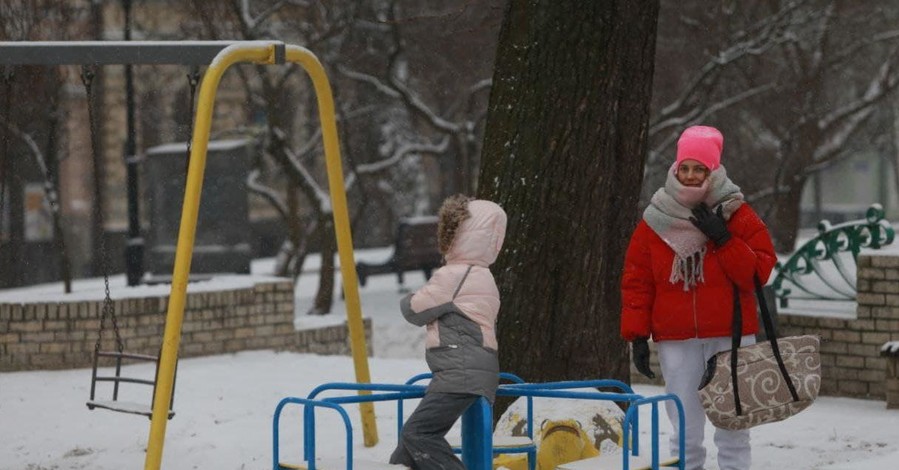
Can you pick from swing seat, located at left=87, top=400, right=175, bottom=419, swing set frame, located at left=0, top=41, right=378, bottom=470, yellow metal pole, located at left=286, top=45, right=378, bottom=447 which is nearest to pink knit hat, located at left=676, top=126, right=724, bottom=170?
swing set frame, located at left=0, top=41, right=378, bottom=470

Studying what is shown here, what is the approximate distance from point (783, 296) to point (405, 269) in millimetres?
13090

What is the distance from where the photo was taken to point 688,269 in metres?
5.99

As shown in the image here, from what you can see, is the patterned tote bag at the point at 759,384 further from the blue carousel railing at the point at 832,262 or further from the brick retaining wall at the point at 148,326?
the brick retaining wall at the point at 148,326

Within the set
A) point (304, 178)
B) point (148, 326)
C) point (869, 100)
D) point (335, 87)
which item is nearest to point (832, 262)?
point (148, 326)

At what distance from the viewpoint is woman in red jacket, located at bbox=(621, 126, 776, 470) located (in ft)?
19.4

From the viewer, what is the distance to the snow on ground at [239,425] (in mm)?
8375

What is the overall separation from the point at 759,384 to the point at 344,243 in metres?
3.02

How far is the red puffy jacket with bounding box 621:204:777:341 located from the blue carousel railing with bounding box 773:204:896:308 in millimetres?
5570

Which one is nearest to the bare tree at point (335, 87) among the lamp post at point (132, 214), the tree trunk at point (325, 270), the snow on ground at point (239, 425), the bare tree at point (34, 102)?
the tree trunk at point (325, 270)

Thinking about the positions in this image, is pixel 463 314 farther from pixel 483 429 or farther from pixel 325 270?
pixel 325 270

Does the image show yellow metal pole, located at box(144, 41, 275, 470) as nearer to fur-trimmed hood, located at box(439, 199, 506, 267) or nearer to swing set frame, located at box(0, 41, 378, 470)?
swing set frame, located at box(0, 41, 378, 470)

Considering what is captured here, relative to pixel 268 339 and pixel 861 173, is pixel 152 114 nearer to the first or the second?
pixel 268 339

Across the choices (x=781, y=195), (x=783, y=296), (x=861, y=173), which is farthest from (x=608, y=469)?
(x=861, y=173)

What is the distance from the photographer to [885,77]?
2300 centimetres
